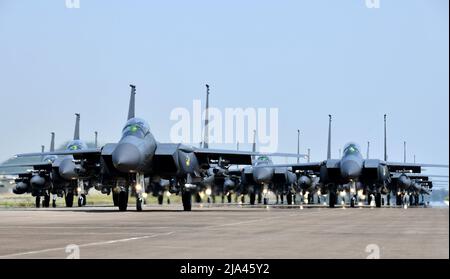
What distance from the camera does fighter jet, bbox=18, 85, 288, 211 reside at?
3794 cm

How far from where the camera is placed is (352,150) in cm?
5744

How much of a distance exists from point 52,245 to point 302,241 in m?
4.95

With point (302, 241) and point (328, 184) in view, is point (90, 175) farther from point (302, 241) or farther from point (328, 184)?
point (302, 241)

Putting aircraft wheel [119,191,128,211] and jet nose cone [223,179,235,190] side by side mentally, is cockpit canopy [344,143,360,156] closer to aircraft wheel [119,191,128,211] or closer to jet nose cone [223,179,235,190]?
aircraft wheel [119,191,128,211]

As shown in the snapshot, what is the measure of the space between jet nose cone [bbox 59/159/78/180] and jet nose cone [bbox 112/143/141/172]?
16.2 meters

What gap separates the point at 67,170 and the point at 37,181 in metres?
6.15

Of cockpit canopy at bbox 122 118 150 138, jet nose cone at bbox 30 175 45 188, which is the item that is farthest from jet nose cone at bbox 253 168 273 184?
cockpit canopy at bbox 122 118 150 138

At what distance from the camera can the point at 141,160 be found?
1511 inches

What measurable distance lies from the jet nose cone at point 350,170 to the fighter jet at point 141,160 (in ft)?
39.6

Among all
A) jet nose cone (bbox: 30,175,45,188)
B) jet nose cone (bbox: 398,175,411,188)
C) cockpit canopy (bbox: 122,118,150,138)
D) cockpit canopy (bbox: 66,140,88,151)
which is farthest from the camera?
jet nose cone (bbox: 398,175,411,188)

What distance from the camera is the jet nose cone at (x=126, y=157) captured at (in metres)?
37.3

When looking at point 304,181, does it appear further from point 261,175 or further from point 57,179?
point 57,179

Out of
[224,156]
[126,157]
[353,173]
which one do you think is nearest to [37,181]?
[224,156]
